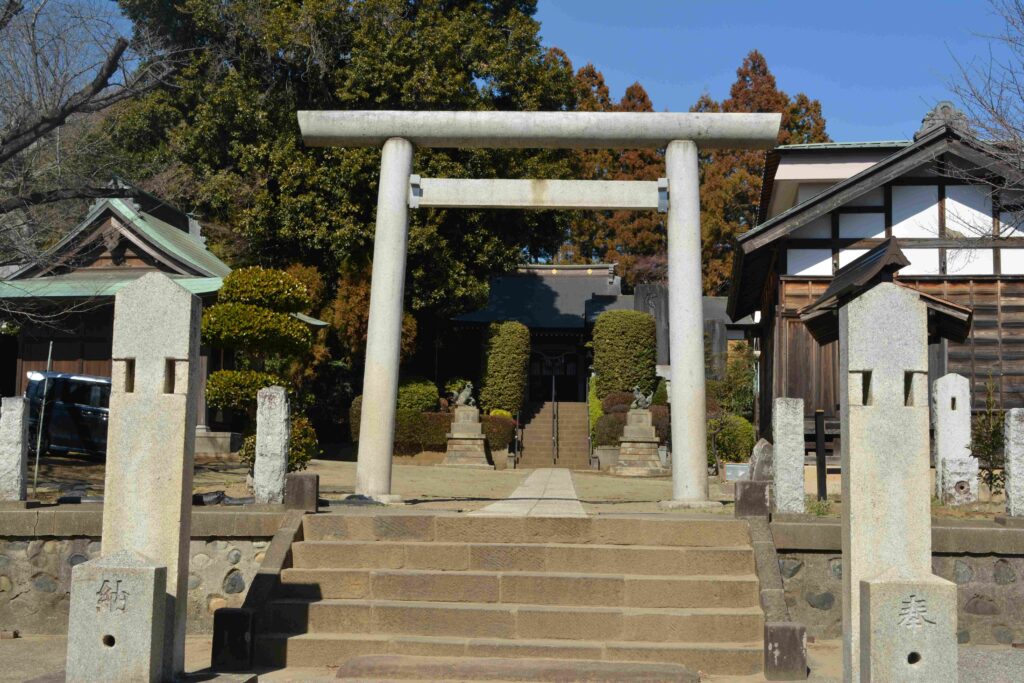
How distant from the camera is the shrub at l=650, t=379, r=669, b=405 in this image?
106 feet

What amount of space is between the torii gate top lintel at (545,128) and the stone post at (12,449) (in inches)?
188

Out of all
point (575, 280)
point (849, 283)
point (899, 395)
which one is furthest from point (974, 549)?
point (575, 280)

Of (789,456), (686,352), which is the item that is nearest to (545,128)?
(686,352)

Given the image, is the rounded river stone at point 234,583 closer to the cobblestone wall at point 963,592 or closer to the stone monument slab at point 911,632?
the cobblestone wall at point 963,592

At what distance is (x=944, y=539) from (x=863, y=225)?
441 inches

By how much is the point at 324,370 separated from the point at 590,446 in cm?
851

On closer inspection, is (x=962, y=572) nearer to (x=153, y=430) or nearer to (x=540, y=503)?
(x=540, y=503)

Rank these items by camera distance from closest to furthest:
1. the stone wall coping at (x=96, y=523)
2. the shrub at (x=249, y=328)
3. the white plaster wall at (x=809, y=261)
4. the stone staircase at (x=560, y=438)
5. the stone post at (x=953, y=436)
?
the stone wall coping at (x=96, y=523) → the stone post at (x=953, y=436) → the shrub at (x=249, y=328) → the white plaster wall at (x=809, y=261) → the stone staircase at (x=560, y=438)

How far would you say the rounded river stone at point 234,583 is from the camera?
9.33 meters

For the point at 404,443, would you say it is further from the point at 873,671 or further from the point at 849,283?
the point at 873,671

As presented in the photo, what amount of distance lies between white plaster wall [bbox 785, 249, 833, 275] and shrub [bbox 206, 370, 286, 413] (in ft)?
32.8

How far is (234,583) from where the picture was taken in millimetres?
9344

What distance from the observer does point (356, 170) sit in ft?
89.9

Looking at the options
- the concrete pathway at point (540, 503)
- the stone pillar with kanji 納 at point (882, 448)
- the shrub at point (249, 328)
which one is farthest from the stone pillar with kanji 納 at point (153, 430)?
the shrub at point (249, 328)
